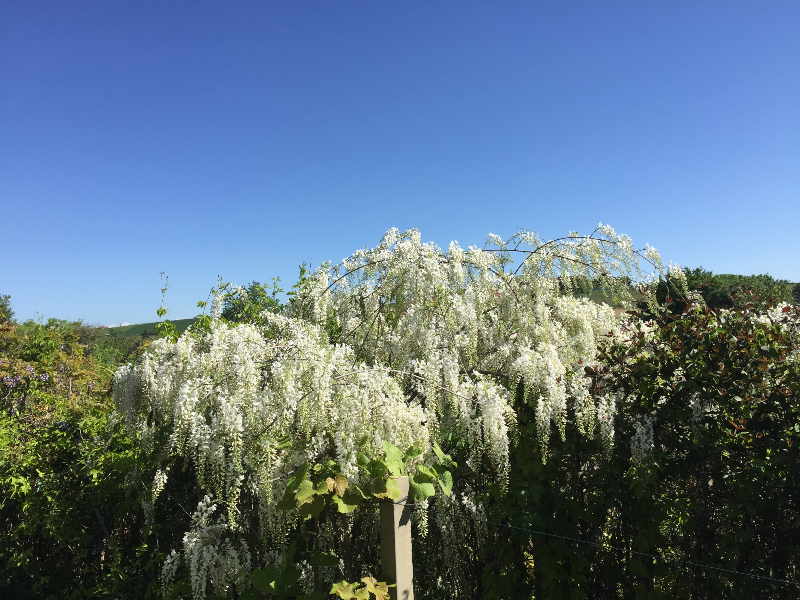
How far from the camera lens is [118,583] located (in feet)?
11.0

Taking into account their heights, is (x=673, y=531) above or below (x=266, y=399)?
below

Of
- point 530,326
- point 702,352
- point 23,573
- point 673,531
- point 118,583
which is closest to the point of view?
point 702,352

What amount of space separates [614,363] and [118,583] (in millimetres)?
3822

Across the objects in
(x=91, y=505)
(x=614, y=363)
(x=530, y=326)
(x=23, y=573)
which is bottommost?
(x=23, y=573)

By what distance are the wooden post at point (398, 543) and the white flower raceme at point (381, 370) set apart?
10.1 inches

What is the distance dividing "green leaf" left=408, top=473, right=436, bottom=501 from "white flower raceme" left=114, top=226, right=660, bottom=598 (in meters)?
0.20

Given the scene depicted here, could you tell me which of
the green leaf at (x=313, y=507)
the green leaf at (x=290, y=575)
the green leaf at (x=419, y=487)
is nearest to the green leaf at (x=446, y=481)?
the green leaf at (x=419, y=487)

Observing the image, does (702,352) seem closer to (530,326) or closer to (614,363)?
(614,363)

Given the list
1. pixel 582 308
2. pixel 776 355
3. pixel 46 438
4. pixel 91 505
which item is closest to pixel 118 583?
pixel 91 505

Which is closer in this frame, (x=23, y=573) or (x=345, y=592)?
(x=345, y=592)

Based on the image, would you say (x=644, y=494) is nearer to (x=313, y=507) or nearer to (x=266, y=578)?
(x=313, y=507)

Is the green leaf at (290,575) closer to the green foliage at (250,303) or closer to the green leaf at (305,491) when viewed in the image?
the green leaf at (305,491)

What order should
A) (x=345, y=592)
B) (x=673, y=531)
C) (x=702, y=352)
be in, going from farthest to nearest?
1. (x=673, y=531)
2. (x=702, y=352)
3. (x=345, y=592)

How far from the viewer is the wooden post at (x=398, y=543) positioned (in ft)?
7.43
